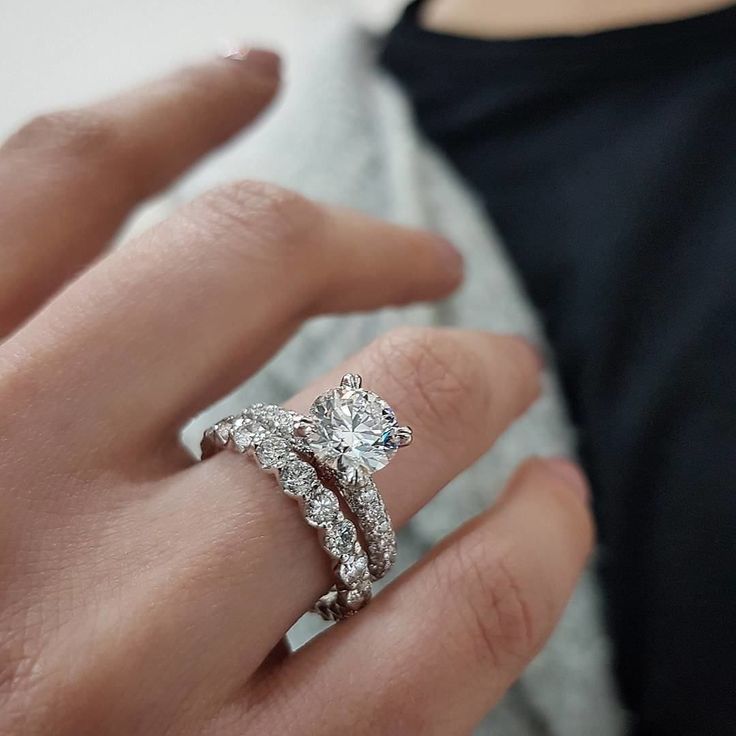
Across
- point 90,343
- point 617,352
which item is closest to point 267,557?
point 90,343

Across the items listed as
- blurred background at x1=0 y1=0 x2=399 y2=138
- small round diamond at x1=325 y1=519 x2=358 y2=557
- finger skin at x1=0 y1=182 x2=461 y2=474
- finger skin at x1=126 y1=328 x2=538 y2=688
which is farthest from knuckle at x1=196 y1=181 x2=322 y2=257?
blurred background at x1=0 y1=0 x2=399 y2=138

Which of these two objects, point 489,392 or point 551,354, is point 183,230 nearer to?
point 489,392

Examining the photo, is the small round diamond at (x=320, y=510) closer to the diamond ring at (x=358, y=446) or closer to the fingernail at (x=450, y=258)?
the diamond ring at (x=358, y=446)

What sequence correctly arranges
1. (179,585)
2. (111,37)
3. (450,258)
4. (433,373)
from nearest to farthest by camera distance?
(179,585) → (433,373) → (450,258) → (111,37)

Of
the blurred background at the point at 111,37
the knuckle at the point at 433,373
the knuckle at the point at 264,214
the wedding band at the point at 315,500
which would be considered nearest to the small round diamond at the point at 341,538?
the wedding band at the point at 315,500

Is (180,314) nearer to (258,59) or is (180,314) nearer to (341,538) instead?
(341,538)

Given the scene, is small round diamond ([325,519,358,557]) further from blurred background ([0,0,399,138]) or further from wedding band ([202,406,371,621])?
blurred background ([0,0,399,138])

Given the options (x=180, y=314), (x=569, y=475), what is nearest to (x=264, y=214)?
(x=180, y=314)
